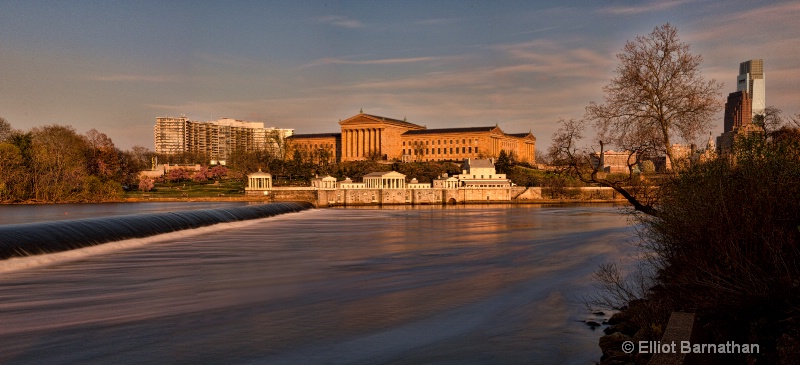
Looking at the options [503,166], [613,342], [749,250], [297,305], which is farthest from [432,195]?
[749,250]

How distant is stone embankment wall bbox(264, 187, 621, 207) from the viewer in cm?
9069

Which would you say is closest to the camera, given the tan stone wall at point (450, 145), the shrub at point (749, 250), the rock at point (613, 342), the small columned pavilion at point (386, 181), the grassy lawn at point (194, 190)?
the shrub at point (749, 250)

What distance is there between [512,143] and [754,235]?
156682 millimetres

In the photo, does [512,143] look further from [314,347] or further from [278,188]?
[314,347]

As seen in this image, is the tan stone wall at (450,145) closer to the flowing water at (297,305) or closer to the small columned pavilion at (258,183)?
the small columned pavilion at (258,183)

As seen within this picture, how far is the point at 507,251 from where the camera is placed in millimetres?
28547

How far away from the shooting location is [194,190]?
9788 centimetres

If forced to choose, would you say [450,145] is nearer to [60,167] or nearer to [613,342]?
[60,167]

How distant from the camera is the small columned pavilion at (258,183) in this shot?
301 feet

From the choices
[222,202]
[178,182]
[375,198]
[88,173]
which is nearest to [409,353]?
[222,202]

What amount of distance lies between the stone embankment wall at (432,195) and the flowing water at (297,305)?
202 feet

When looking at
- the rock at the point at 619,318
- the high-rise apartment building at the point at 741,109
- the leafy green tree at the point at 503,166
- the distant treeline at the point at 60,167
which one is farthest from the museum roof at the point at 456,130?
the rock at the point at 619,318

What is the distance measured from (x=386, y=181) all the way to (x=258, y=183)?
20.4 meters

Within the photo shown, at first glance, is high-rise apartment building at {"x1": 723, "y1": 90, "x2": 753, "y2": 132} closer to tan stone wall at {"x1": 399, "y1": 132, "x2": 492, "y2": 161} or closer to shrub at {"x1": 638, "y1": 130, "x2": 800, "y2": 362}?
shrub at {"x1": 638, "y1": 130, "x2": 800, "y2": 362}
